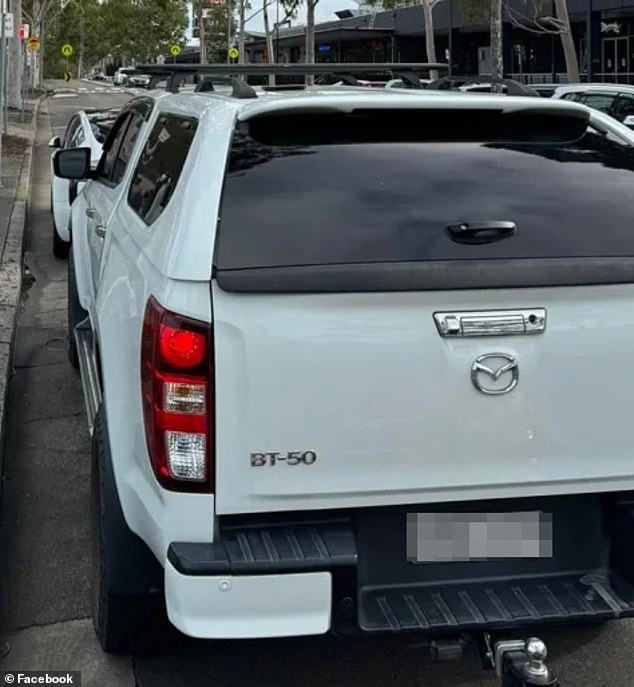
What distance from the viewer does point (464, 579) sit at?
126 inches

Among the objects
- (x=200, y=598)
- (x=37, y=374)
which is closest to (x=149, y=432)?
(x=200, y=598)

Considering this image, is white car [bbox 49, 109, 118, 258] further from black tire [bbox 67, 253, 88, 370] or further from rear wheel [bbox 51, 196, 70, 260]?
black tire [bbox 67, 253, 88, 370]

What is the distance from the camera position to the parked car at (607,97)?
17750 mm

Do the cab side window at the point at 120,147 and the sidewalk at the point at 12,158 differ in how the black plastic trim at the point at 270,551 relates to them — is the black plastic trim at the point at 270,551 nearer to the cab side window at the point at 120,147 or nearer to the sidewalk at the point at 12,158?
the cab side window at the point at 120,147

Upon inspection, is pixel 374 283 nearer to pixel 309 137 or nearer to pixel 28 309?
pixel 309 137

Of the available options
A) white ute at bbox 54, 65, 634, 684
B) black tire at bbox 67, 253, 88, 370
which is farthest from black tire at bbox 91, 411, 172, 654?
black tire at bbox 67, 253, 88, 370

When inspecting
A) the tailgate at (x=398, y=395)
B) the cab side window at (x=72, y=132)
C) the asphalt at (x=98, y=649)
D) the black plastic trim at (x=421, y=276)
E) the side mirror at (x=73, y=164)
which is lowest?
the asphalt at (x=98, y=649)

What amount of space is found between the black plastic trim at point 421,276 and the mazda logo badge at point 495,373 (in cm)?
20

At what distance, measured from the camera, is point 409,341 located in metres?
2.98

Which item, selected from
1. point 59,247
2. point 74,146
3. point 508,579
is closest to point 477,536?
point 508,579

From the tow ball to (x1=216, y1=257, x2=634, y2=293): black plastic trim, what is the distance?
1028 millimetres

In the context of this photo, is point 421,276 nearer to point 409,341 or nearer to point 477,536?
point 409,341

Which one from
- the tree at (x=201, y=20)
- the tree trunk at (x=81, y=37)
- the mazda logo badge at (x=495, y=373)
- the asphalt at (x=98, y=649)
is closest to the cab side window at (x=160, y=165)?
the mazda logo badge at (x=495, y=373)

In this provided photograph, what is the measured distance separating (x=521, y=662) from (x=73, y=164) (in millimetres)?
3994
